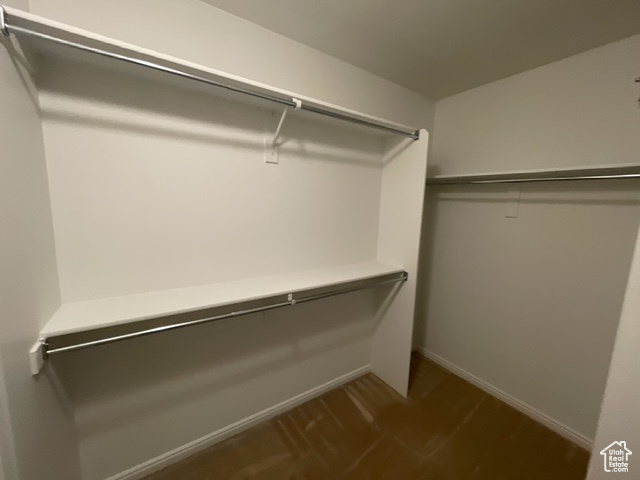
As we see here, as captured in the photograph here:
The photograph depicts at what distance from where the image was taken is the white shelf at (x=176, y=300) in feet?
2.97

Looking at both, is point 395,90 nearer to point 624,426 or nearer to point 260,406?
point 624,426

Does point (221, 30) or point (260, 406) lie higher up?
point (221, 30)

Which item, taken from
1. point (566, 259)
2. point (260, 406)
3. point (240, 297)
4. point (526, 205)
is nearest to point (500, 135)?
point (526, 205)

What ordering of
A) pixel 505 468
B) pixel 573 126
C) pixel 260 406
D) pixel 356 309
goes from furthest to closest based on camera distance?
pixel 356 309 → pixel 260 406 → pixel 573 126 → pixel 505 468

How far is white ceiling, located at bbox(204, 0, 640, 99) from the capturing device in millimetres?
1174

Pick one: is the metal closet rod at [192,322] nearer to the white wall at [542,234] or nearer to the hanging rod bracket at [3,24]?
the white wall at [542,234]

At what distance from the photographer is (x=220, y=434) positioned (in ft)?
4.96

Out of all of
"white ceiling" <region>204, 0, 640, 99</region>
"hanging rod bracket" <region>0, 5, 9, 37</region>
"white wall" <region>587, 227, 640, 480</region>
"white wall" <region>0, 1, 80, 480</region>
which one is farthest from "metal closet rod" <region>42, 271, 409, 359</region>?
"white ceiling" <region>204, 0, 640, 99</region>

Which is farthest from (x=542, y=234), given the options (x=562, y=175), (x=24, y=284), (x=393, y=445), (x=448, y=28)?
(x=24, y=284)

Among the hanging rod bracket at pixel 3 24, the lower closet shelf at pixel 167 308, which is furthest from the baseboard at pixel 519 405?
the hanging rod bracket at pixel 3 24

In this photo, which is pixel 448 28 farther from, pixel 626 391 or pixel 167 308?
pixel 167 308

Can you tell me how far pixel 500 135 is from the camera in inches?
73.7

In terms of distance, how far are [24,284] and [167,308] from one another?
0.41 meters

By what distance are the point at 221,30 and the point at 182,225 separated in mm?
996
